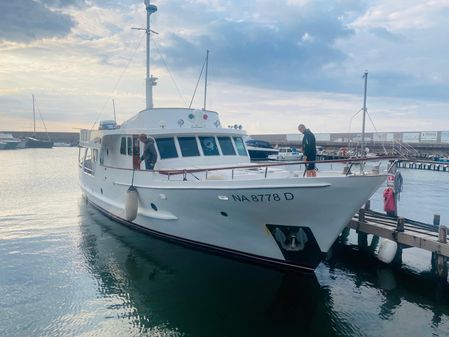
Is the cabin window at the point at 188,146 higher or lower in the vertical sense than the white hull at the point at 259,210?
higher

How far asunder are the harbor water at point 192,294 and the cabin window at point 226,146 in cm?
376

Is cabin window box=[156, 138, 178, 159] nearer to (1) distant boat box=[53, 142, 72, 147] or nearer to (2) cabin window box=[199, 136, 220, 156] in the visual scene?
(2) cabin window box=[199, 136, 220, 156]

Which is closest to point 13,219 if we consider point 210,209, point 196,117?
point 196,117

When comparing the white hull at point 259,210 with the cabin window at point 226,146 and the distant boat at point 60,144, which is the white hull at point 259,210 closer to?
the cabin window at point 226,146

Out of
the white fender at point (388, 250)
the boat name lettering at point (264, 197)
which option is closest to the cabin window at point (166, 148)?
the boat name lettering at point (264, 197)

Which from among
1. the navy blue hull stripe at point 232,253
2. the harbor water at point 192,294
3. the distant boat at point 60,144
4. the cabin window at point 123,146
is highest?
the cabin window at point 123,146

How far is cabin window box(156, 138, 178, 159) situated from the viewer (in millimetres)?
12250

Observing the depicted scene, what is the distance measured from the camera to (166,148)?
40.4 feet

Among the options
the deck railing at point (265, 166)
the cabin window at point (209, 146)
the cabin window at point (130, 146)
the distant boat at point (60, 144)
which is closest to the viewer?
the deck railing at point (265, 166)

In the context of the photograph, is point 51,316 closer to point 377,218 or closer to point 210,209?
point 210,209

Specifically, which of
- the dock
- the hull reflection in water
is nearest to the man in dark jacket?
the hull reflection in water

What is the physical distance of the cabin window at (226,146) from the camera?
13125 millimetres

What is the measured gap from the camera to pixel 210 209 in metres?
9.73

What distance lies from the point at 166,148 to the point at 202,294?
530 cm
